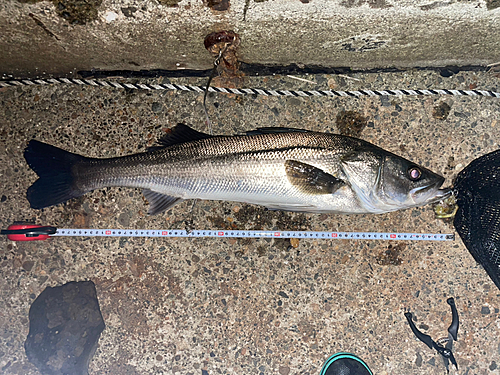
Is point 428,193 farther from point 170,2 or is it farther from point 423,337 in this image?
point 170,2

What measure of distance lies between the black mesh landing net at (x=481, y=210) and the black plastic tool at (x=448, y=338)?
0.56m

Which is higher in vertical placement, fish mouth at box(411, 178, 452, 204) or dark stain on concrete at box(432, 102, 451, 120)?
dark stain on concrete at box(432, 102, 451, 120)

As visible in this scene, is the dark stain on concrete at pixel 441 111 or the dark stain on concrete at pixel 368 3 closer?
the dark stain on concrete at pixel 368 3

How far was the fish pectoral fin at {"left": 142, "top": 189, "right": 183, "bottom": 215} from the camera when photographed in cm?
308

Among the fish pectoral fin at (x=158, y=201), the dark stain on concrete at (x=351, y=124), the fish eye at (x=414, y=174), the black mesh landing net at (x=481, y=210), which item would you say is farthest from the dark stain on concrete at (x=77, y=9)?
the black mesh landing net at (x=481, y=210)

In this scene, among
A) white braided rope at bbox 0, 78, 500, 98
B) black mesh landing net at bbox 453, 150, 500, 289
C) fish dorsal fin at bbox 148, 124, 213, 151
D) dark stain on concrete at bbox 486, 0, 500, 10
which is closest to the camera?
dark stain on concrete at bbox 486, 0, 500, 10

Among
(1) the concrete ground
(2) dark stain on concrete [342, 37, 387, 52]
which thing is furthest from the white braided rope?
(2) dark stain on concrete [342, 37, 387, 52]

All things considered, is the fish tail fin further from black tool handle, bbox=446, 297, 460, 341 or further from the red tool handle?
black tool handle, bbox=446, 297, 460, 341

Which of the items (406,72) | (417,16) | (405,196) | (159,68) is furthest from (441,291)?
(159,68)

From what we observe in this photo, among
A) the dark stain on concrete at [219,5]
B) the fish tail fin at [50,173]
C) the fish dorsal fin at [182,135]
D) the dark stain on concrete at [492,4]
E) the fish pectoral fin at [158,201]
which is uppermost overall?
the dark stain on concrete at [492,4]

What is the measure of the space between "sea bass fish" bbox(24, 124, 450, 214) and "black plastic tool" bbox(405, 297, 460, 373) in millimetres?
→ 1306

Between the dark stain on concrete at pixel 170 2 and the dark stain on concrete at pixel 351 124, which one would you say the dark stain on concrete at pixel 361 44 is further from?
the dark stain on concrete at pixel 170 2

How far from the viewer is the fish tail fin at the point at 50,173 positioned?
10.2ft

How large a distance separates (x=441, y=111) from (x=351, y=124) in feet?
3.27
